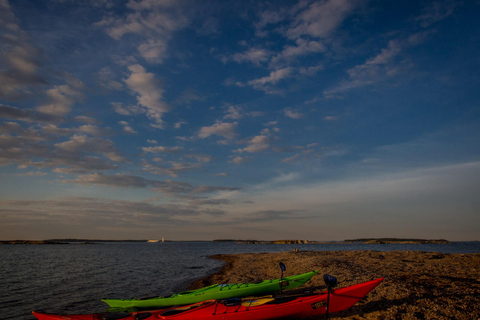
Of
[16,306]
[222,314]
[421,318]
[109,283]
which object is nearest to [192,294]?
[222,314]

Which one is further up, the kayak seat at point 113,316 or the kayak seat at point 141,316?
the kayak seat at point 113,316

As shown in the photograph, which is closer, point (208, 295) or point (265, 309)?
point (265, 309)

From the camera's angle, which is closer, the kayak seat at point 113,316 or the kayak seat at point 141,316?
A: the kayak seat at point 113,316

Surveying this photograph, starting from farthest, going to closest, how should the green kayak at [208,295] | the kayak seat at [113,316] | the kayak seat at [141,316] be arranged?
the green kayak at [208,295] → the kayak seat at [141,316] → the kayak seat at [113,316]

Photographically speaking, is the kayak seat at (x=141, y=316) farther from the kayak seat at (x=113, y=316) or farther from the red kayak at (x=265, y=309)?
the kayak seat at (x=113, y=316)

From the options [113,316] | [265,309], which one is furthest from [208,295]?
[113,316]

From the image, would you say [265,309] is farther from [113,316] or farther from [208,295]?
[113,316]

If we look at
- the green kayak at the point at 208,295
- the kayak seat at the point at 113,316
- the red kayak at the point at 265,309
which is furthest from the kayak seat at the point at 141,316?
the green kayak at the point at 208,295

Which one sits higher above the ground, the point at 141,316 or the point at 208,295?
the point at 141,316

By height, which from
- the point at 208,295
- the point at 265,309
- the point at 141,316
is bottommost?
the point at 208,295

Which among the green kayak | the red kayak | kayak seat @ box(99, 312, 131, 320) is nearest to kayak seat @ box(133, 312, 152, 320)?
the red kayak

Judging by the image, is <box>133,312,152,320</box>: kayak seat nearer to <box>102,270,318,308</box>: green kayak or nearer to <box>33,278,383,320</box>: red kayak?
<box>33,278,383,320</box>: red kayak

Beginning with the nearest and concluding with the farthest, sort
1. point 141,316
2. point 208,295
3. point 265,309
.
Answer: point 265,309 → point 141,316 → point 208,295

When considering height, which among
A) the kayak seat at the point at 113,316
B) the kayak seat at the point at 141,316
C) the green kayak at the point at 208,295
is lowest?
the green kayak at the point at 208,295
